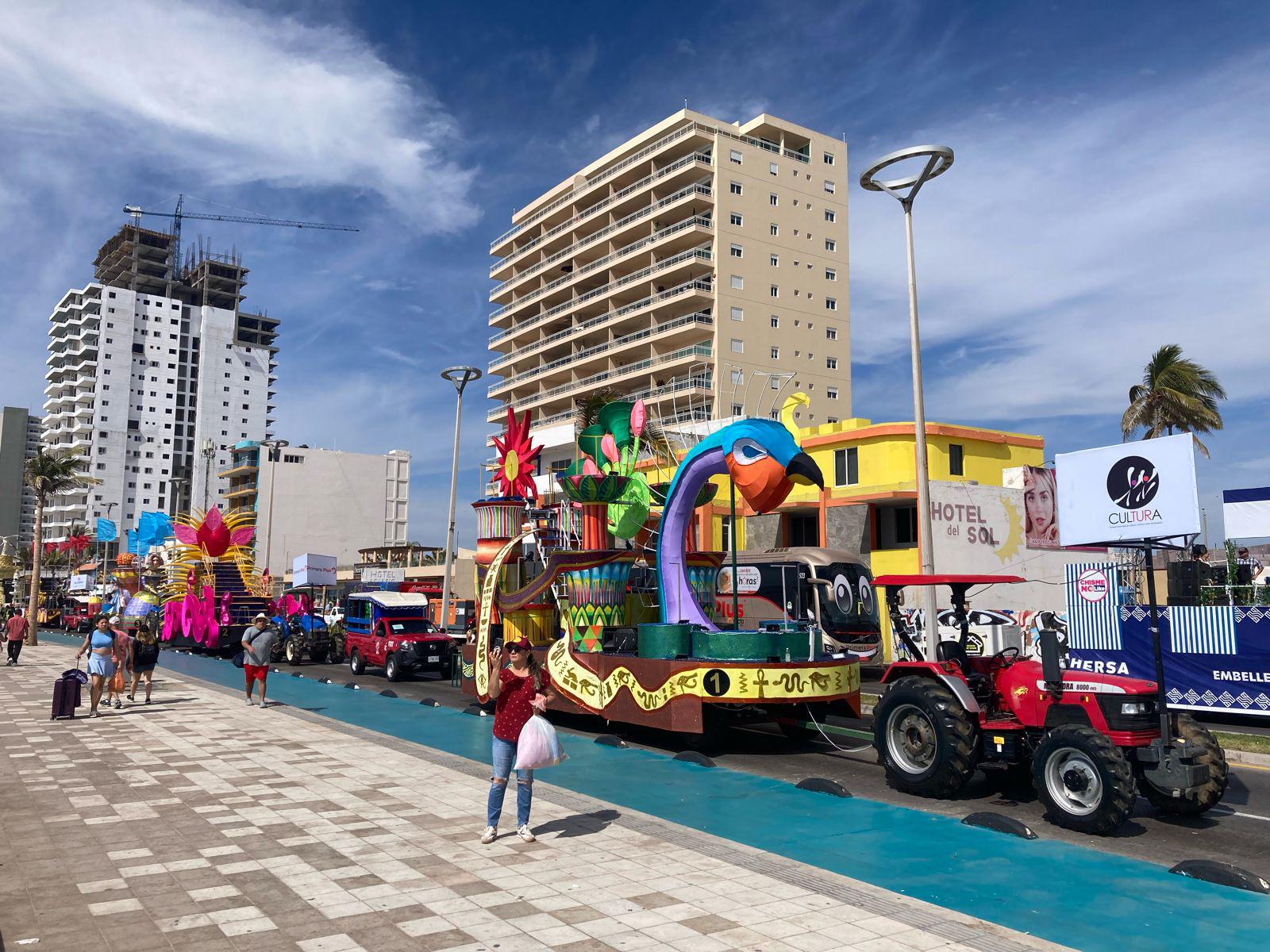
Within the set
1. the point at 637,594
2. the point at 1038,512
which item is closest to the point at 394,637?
the point at 637,594

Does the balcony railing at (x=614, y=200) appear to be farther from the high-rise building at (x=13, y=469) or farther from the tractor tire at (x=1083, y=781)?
the high-rise building at (x=13, y=469)

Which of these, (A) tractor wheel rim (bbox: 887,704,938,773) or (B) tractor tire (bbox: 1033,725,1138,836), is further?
(A) tractor wheel rim (bbox: 887,704,938,773)

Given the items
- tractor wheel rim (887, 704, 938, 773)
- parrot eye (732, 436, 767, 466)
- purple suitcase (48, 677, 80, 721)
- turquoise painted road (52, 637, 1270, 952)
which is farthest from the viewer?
purple suitcase (48, 677, 80, 721)

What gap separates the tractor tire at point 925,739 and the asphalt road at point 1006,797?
9.2 inches

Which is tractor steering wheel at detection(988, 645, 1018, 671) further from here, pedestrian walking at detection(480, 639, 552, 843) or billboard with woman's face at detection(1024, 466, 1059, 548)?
billboard with woman's face at detection(1024, 466, 1059, 548)

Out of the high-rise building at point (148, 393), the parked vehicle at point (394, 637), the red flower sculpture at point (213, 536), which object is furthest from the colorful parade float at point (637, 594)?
the high-rise building at point (148, 393)

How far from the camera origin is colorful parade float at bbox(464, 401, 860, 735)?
1324 centimetres

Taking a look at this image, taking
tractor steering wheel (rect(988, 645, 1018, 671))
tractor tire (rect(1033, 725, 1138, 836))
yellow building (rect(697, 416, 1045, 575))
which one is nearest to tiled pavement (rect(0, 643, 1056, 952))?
tractor tire (rect(1033, 725, 1138, 836))

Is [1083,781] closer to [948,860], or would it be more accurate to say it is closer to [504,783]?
[948,860]

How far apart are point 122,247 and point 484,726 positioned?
5716 inches

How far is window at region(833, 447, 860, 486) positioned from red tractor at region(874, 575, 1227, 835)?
2508 centimetres

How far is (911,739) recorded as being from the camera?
10648mm

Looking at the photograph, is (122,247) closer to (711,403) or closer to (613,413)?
(711,403)

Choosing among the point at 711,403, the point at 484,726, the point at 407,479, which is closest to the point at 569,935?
the point at 484,726
